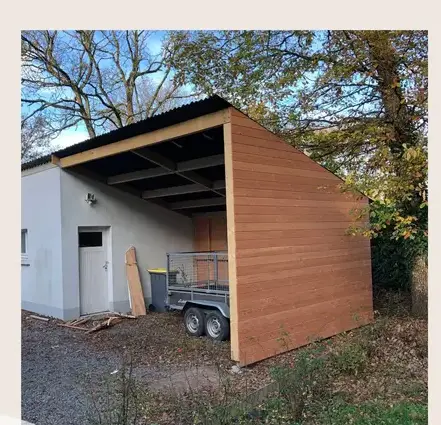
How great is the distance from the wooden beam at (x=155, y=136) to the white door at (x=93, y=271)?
184 centimetres

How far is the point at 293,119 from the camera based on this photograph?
9.61m

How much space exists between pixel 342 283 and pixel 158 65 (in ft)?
49.9

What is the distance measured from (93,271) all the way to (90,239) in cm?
75

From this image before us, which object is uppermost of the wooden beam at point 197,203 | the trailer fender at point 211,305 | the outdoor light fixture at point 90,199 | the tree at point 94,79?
the tree at point 94,79

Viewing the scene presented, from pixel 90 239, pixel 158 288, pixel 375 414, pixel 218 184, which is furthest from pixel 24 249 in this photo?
pixel 375 414

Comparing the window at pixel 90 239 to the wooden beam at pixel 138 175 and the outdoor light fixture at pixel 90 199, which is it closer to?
the outdoor light fixture at pixel 90 199

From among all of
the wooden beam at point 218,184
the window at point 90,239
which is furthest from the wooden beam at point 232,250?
the window at point 90,239

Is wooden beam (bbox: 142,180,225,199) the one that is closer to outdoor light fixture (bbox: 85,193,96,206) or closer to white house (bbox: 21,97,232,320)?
white house (bbox: 21,97,232,320)

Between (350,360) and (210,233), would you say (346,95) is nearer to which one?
(210,233)

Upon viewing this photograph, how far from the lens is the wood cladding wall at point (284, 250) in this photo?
5617 mm

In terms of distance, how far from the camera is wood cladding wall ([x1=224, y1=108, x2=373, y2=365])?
562 centimetres

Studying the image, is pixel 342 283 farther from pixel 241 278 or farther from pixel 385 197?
pixel 241 278

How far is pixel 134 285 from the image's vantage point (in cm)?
980

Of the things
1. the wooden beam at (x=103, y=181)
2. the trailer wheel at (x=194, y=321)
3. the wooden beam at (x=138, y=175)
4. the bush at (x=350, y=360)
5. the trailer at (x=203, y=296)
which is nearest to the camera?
the bush at (x=350, y=360)
